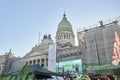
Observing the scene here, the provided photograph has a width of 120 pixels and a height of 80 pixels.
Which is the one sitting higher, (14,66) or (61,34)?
(61,34)

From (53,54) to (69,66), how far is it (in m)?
5.49

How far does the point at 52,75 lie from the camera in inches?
401

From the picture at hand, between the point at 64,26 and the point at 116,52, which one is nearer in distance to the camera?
the point at 116,52

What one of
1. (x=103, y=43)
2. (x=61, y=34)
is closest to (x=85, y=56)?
(x=103, y=43)

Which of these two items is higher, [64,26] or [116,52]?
[64,26]

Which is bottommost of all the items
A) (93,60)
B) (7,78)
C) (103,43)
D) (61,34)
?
(7,78)

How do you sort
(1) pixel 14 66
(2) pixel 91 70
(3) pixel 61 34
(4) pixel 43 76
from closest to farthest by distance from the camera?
1. (4) pixel 43 76
2. (2) pixel 91 70
3. (1) pixel 14 66
4. (3) pixel 61 34

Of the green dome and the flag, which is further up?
the green dome

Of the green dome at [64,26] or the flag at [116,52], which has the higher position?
the green dome at [64,26]

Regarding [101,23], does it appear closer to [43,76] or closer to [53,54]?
[53,54]

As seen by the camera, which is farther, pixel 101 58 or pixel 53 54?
pixel 53 54

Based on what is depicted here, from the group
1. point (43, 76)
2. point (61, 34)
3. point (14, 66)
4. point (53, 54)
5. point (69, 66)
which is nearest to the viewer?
point (43, 76)

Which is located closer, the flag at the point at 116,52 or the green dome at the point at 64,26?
the flag at the point at 116,52

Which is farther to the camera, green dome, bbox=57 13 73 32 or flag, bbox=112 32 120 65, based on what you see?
green dome, bbox=57 13 73 32
